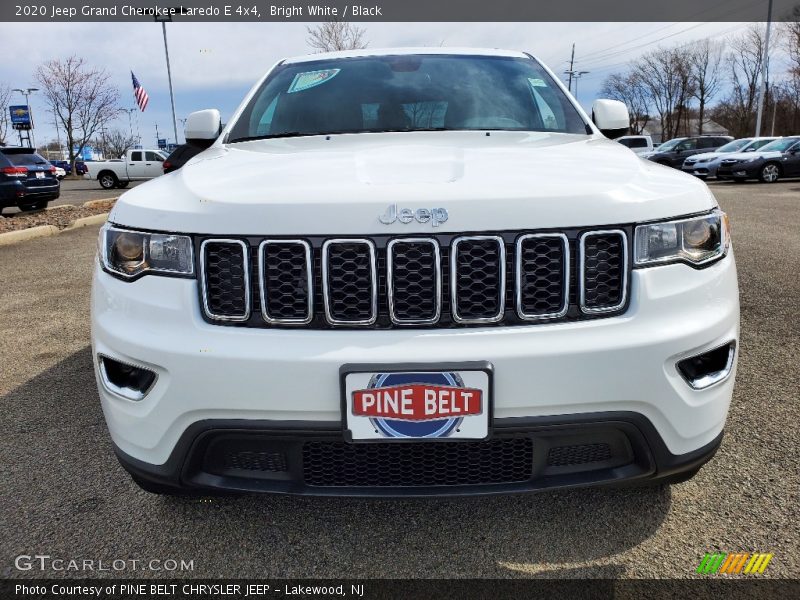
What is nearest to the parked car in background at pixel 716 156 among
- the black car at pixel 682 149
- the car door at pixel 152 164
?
the black car at pixel 682 149

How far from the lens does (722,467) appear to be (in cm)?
232

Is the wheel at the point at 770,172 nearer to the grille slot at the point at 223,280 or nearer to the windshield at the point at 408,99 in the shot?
the windshield at the point at 408,99

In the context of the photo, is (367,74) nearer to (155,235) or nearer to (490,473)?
(155,235)

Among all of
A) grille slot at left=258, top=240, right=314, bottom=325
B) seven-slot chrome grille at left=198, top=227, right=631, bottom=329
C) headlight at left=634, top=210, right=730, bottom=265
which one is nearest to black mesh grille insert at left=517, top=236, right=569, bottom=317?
seven-slot chrome grille at left=198, top=227, right=631, bottom=329

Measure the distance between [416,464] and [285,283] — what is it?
60 centimetres

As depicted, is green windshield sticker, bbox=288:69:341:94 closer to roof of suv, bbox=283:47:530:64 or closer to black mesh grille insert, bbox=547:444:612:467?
roof of suv, bbox=283:47:530:64

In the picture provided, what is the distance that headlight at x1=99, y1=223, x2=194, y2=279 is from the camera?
66.2 inches

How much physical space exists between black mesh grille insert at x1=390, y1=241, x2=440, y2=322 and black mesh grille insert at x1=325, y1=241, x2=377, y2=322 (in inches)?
2.6

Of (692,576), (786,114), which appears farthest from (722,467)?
(786,114)

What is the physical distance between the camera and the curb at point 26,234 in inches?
346

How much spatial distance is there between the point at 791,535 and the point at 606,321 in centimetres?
101

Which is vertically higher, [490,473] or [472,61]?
[472,61]

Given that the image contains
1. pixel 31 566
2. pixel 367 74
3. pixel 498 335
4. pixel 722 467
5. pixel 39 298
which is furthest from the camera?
pixel 39 298

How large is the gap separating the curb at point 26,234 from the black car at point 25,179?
4375mm
